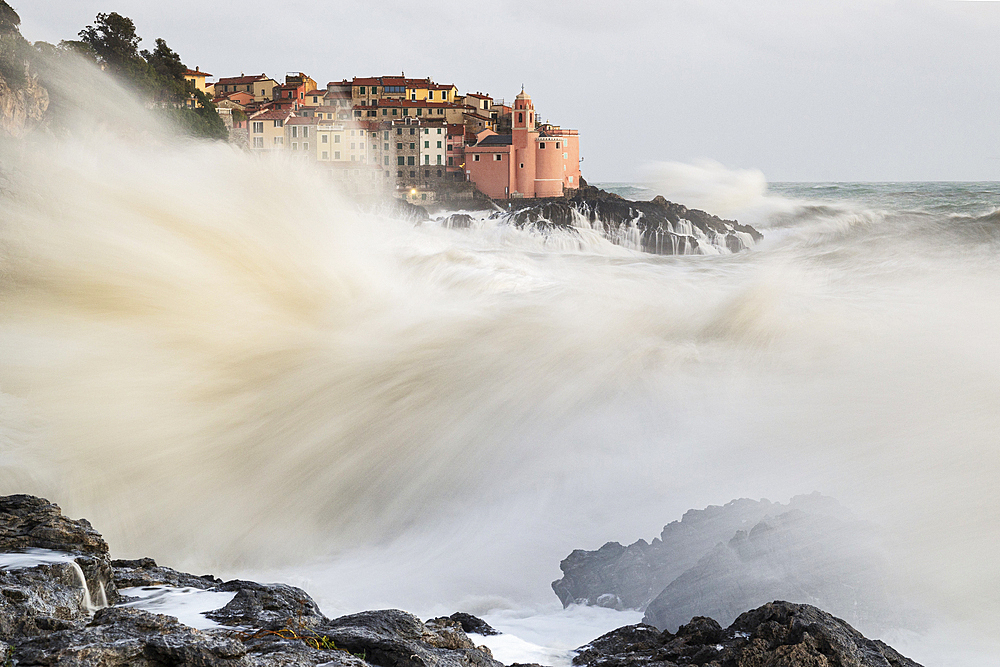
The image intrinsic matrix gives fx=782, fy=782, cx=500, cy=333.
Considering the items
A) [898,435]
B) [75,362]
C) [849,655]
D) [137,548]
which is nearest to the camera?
[849,655]


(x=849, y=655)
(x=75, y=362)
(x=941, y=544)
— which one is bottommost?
(x=941, y=544)

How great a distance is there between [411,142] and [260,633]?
2318 cm

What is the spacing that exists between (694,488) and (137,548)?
3.99 metres

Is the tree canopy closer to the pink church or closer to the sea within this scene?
the sea

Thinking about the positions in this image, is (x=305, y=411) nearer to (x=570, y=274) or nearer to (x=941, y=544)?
(x=941, y=544)

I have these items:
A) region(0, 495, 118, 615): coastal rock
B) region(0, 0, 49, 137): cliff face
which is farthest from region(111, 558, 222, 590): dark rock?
region(0, 0, 49, 137): cliff face

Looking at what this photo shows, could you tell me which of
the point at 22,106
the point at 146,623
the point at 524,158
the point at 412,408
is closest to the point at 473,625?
the point at 146,623

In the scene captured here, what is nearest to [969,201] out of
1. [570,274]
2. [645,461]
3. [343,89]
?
[570,274]

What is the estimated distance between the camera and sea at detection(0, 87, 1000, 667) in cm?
491

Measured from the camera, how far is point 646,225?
2133 cm

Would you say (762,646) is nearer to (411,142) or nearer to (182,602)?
(182,602)

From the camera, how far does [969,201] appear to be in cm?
2405

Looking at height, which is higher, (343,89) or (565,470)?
(343,89)

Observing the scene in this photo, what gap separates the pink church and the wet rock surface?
852 inches
